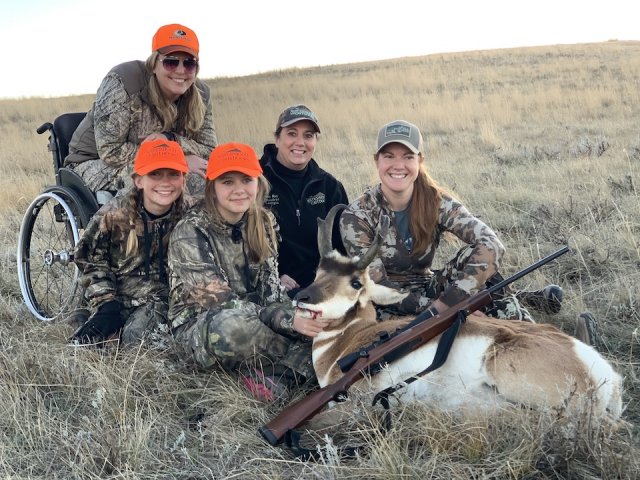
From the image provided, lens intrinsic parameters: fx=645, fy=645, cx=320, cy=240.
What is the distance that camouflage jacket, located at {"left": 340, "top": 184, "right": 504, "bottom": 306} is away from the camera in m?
4.40

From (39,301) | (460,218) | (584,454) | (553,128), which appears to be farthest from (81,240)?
(553,128)

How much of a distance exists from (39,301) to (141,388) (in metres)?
2.43

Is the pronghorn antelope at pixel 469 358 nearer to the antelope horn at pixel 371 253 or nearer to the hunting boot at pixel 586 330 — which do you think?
the antelope horn at pixel 371 253

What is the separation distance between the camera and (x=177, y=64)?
18.1 ft

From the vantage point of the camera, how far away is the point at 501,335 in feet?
11.5

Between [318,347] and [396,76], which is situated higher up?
[396,76]

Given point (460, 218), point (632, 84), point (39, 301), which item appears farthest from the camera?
point (632, 84)

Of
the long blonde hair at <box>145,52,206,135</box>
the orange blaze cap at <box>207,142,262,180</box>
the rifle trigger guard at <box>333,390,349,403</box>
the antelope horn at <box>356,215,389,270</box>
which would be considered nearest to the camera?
the rifle trigger guard at <box>333,390,349,403</box>

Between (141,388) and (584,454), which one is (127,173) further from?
(584,454)

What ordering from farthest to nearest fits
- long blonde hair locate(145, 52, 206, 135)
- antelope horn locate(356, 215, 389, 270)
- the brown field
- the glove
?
long blonde hair locate(145, 52, 206, 135), the glove, antelope horn locate(356, 215, 389, 270), the brown field

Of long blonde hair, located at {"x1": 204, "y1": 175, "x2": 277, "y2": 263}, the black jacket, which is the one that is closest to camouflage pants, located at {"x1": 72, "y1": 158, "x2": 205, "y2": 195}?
the black jacket

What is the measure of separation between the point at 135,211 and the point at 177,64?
4.66 feet

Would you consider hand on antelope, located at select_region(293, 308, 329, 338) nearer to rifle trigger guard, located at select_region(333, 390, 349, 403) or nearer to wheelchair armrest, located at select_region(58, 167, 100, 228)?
rifle trigger guard, located at select_region(333, 390, 349, 403)

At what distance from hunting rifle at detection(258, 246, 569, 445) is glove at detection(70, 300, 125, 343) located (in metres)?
1.82
